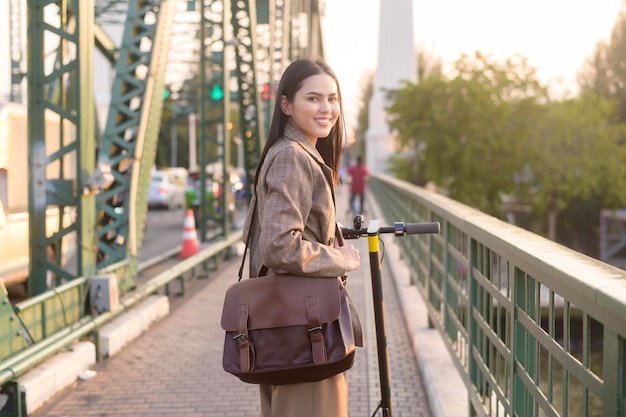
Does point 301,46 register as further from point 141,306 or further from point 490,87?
point 141,306

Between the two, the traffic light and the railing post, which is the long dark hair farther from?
the traffic light

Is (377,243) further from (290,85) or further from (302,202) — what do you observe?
(290,85)

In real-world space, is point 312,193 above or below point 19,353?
above

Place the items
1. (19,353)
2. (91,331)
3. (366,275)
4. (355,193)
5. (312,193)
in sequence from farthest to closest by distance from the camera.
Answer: (355,193), (366,275), (91,331), (19,353), (312,193)

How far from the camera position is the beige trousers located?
2.91 m

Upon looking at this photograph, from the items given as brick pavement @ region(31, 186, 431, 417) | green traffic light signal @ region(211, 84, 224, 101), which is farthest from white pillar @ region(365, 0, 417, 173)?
brick pavement @ region(31, 186, 431, 417)

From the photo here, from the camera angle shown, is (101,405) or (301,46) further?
(301,46)

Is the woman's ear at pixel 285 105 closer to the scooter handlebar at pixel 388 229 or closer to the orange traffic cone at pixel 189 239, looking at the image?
the scooter handlebar at pixel 388 229

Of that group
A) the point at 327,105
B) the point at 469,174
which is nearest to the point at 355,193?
the point at 469,174

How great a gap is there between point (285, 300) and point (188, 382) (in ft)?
12.1

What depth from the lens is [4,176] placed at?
6164mm

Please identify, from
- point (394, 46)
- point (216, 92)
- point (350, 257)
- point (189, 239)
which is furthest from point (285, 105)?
point (394, 46)

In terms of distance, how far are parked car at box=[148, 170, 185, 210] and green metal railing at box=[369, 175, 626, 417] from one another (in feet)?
86.0

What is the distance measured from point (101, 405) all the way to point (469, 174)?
3361 centimetres
